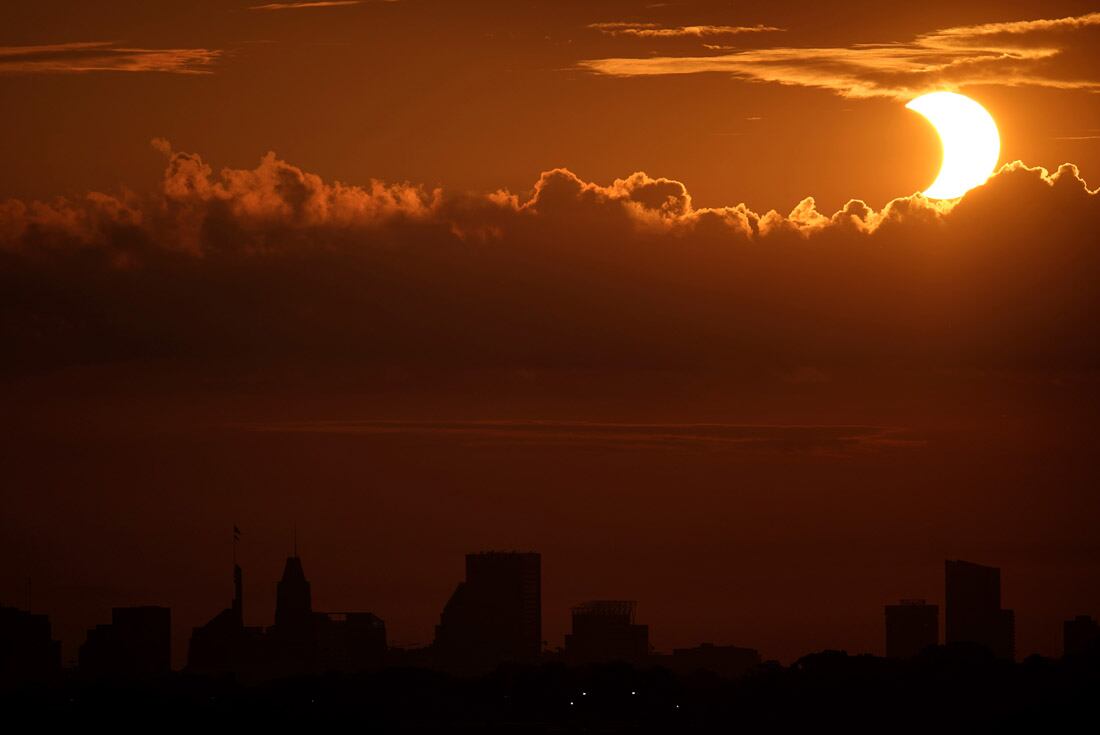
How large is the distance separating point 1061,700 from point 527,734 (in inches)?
1676

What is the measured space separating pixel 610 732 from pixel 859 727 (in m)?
20.2

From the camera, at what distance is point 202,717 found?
198 meters

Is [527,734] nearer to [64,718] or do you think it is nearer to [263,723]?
[263,723]

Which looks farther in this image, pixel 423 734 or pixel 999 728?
pixel 423 734

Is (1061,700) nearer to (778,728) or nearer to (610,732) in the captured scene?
(778,728)

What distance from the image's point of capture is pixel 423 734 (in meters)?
200

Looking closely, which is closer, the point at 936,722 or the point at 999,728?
the point at 999,728

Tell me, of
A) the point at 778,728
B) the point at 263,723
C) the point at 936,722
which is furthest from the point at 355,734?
the point at 936,722

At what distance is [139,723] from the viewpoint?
7677 inches

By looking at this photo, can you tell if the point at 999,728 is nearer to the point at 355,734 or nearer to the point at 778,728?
the point at 778,728

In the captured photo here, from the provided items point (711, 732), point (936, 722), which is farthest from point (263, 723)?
point (936, 722)

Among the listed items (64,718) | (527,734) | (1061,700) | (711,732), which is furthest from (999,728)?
(64,718)

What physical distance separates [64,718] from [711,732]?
52205mm

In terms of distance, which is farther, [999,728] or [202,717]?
[202,717]
